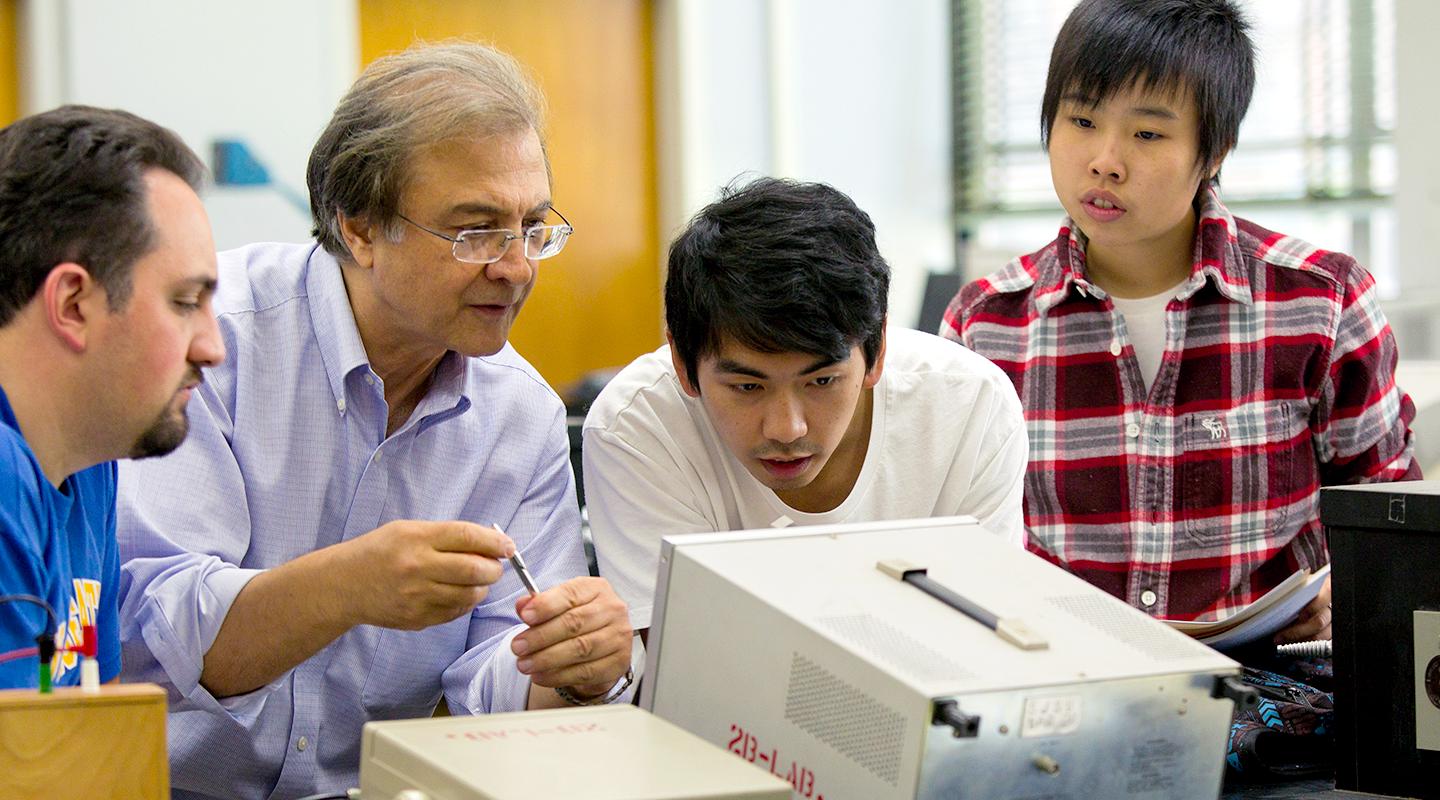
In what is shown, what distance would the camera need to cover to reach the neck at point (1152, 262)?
1696 millimetres

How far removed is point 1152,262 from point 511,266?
86cm

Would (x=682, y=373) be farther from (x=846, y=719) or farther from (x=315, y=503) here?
(x=846, y=719)

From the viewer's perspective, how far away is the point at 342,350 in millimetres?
1393

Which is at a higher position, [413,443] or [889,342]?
[889,342]

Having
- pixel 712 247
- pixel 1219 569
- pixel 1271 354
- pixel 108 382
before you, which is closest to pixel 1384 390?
pixel 1271 354

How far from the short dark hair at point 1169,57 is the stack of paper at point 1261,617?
616 millimetres

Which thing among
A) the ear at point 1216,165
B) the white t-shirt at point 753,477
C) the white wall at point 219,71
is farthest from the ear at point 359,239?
the white wall at point 219,71

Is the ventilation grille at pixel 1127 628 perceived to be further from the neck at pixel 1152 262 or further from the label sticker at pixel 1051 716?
the neck at pixel 1152 262

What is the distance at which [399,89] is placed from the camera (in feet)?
4.60

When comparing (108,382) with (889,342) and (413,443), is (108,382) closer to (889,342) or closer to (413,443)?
(413,443)

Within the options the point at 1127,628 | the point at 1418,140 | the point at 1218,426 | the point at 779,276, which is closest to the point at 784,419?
the point at 779,276

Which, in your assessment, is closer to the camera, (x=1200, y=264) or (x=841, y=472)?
(x=841, y=472)

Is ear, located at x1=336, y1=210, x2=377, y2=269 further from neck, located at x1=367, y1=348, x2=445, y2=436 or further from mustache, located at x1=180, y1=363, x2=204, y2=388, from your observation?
mustache, located at x1=180, y1=363, x2=204, y2=388

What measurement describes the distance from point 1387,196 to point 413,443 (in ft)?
12.8
